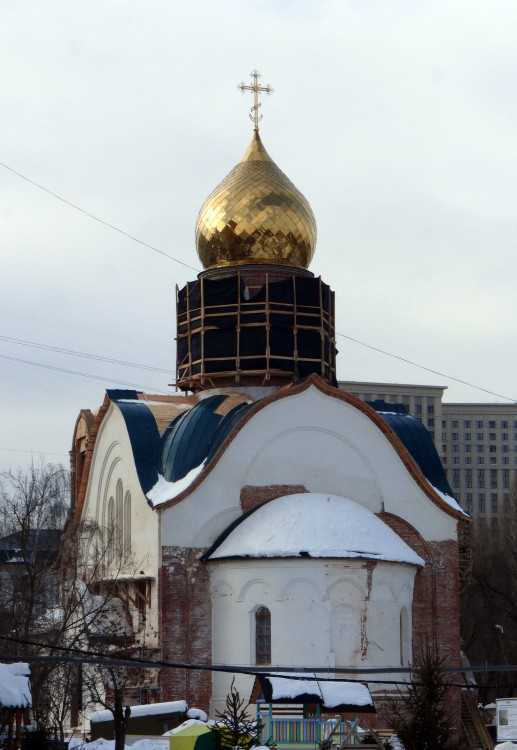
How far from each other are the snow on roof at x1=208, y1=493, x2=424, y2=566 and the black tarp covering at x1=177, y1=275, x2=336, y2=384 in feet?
11.9

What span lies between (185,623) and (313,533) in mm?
2632

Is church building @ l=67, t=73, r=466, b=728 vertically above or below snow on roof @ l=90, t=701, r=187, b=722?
above

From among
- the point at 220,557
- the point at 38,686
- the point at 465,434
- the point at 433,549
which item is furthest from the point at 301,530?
the point at 465,434

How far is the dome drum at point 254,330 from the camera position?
2617 centimetres

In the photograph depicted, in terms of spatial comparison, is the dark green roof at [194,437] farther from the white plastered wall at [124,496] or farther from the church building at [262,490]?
the white plastered wall at [124,496]

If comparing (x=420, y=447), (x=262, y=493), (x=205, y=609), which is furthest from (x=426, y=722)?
(x=420, y=447)

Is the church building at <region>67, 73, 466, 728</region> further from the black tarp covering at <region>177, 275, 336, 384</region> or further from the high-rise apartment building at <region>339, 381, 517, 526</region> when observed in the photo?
the high-rise apartment building at <region>339, 381, 517, 526</region>

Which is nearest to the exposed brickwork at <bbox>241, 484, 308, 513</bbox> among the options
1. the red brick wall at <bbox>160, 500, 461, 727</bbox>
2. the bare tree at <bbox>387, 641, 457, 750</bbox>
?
the red brick wall at <bbox>160, 500, 461, 727</bbox>

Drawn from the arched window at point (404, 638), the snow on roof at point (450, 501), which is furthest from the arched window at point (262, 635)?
the snow on roof at point (450, 501)

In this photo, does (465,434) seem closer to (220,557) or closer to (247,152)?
(247,152)

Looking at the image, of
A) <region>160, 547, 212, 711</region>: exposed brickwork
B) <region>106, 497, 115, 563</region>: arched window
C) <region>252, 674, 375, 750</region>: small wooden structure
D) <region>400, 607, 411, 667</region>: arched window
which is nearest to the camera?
<region>252, 674, 375, 750</region>: small wooden structure

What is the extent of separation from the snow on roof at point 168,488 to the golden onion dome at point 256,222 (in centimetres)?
518

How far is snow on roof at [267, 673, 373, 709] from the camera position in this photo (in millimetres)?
18359

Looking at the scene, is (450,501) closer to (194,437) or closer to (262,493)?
(262,493)
